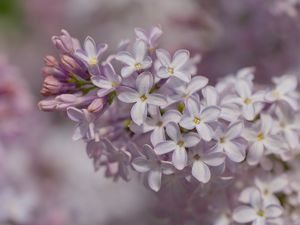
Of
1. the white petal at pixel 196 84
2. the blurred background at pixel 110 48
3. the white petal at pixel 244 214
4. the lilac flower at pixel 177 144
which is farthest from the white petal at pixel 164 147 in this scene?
the blurred background at pixel 110 48

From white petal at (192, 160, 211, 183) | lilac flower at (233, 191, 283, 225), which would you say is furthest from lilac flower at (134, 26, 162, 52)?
lilac flower at (233, 191, 283, 225)

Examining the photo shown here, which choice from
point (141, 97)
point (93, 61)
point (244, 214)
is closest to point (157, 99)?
point (141, 97)

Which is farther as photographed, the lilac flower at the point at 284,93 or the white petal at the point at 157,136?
the lilac flower at the point at 284,93

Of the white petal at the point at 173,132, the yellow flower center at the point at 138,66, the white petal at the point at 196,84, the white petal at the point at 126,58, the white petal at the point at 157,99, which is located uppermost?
the white petal at the point at 126,58

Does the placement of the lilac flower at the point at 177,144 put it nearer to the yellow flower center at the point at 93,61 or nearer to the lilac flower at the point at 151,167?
the lilac flower at the point at 151,167

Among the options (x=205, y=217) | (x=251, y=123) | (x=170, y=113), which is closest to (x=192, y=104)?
(x=170, y=113)
